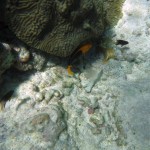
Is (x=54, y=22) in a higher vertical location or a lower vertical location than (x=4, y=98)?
higher

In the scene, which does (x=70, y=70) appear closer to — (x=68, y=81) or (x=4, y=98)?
(x=68, y=81)

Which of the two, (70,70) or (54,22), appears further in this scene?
(70,70)

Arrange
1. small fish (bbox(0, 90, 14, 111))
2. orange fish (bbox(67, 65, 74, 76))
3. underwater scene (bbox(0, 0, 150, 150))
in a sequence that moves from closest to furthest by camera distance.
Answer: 1. underwater scene (bbox(0, 0, 150, 150))
2. small fish (bbox(0, 90, 14, 111))
3. orange fish (bbox(67, 65, 74, 76))

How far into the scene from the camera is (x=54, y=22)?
377 centimetres

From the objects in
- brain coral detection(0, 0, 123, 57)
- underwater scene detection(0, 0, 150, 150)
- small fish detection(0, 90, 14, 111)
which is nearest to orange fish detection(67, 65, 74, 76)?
underwater scene detection(0, 0, 150, 150)

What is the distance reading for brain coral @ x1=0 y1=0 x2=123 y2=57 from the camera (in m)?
3.49

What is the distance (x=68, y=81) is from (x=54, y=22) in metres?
0.95

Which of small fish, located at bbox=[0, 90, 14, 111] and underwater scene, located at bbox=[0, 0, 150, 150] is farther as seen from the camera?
small fish, located at bbox=[0, 90, 14, 111]

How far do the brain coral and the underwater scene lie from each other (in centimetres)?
1

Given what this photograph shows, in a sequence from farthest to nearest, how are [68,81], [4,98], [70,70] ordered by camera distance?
[70,70], [68,81], [4,98]

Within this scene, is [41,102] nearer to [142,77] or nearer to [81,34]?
[81,34]

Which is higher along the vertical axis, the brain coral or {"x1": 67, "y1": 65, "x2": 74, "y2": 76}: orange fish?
the brain coral

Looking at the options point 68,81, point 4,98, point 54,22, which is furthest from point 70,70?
point 4,98

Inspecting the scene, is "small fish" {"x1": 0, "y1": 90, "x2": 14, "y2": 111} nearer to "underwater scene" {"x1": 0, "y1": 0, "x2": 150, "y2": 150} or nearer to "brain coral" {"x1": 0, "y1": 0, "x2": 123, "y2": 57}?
"underwater scene" {"x1": 0, "y1": 0, "x2": 150, "y2": 150}
